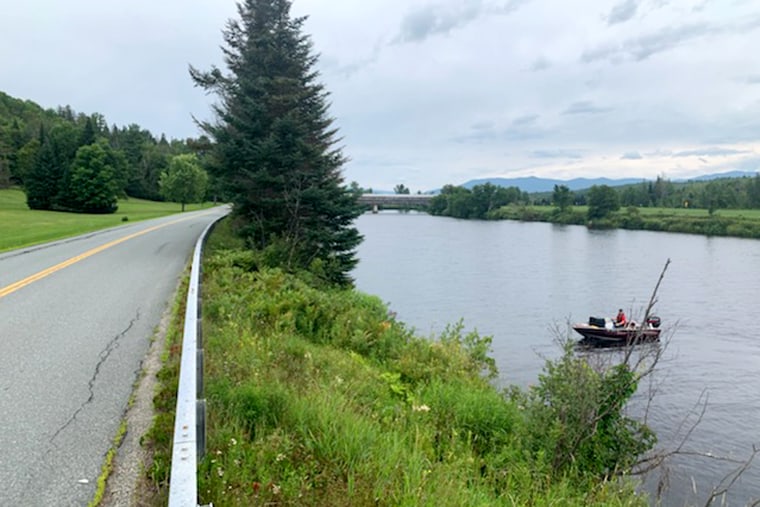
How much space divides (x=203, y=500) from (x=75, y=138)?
276ft

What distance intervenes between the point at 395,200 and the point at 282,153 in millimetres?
103060

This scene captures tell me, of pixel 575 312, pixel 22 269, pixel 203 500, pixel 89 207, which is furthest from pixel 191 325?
pixel 89 207

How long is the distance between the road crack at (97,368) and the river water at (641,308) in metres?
5.66

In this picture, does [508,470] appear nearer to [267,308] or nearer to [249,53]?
[267,308]

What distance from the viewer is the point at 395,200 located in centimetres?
12138

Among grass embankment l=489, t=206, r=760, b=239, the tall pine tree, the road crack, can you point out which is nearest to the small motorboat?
the tall pine tree

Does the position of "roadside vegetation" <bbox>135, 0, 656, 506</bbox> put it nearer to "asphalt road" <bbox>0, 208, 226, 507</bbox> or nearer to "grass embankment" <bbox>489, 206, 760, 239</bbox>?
"asphalt road" <bbox>0, 208, 226, 507</bbox>

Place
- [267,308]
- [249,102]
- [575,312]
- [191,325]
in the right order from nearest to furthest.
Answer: [191,325]
[267,308]
[249,102]
[575,312]

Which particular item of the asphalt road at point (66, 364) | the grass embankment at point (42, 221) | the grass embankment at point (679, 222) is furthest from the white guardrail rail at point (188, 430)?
the grass embankment at point (679, 222)

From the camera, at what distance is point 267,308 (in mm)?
9547

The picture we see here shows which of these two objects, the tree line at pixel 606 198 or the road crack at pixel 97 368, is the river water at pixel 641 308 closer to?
the road crack at pixel 97 368

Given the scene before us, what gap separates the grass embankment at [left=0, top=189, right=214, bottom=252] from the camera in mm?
23141

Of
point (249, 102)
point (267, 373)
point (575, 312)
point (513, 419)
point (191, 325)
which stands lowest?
point (575, 312)

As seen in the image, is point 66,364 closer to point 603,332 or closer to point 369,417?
point 369,417
